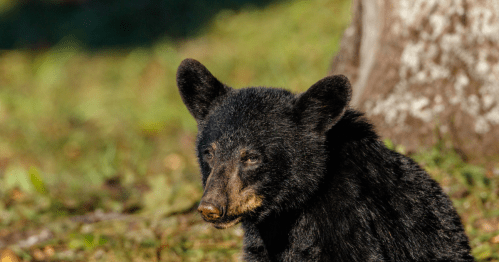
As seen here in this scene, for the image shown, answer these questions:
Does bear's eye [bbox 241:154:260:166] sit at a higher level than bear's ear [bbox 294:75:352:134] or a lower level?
lower

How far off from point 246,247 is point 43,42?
385 inches

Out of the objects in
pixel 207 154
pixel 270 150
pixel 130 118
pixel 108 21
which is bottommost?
pixel 207 154

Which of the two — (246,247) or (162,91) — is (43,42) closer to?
(162,91)

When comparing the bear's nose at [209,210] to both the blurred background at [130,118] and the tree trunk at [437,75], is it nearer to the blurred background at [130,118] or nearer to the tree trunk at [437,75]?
the blurred background at [130,118]

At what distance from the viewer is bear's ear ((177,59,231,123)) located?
331 cm

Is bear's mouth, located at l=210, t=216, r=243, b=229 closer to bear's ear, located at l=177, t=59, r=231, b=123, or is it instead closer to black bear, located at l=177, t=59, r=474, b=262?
→ black bear, located at l=177, t=59, r=474, b=262

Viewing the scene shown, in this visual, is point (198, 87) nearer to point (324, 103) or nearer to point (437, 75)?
point (324, 103)

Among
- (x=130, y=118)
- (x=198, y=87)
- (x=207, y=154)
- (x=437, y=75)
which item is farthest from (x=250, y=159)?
(x=130, y=118)

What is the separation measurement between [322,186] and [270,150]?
1.34 feet

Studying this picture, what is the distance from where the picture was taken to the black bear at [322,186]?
2.86 meters

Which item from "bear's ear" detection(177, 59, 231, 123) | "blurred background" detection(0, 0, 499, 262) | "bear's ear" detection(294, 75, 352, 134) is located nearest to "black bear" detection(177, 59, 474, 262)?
"bear's ear" detection(294, 75, 352, 134)

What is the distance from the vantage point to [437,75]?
4648mm

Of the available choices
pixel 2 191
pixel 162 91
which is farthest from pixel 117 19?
pixel 2 191

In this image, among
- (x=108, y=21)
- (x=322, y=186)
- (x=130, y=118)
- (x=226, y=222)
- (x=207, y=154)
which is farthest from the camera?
(x=108, y=21)
